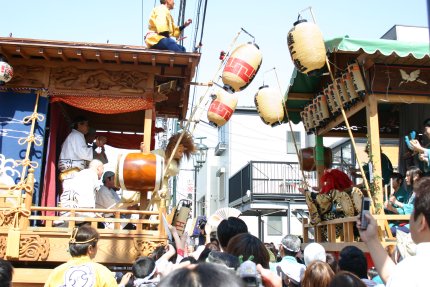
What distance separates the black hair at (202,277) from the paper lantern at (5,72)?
708cm

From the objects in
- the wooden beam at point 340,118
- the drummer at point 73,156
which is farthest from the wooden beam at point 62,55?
the wooden beam at point 340,118

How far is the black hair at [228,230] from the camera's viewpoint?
368 centimetres

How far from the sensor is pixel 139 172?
7.15 metres

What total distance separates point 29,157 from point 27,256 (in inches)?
72.0

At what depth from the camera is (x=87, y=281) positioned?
3.71m

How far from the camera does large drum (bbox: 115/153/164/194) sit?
7160mm

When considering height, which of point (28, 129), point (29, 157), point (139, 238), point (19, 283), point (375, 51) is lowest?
point (19, 283)

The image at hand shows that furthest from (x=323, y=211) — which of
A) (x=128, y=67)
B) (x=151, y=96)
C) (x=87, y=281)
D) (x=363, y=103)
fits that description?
(x=87, y=281)

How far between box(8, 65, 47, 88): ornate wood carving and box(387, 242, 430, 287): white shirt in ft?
24.0

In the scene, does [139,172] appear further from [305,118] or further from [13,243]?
[305,118]

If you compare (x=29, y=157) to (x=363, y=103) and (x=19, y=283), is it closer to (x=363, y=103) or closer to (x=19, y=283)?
(x=19, y=283)

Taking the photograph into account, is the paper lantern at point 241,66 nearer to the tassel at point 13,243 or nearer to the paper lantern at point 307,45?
the paper lantern at point 307,45

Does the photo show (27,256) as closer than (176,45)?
Yes

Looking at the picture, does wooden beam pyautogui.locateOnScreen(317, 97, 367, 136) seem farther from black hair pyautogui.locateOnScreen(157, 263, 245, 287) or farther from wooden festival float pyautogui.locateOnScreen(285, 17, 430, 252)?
black hair pyautogui.locateOnScreen(157, 263, 245, 287)
